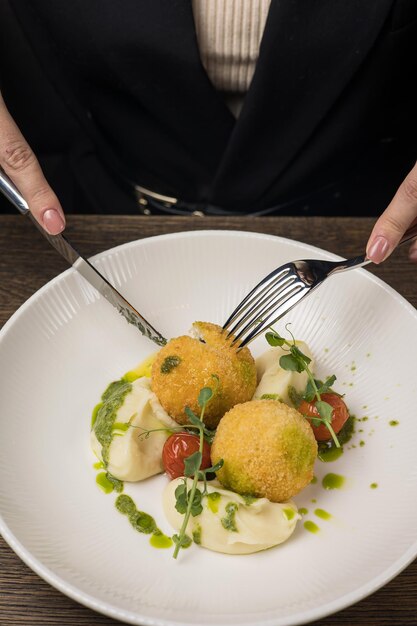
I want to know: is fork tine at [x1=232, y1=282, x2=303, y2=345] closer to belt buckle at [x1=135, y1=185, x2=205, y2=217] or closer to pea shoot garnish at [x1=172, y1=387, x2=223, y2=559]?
pea shoot garnish at [x1=172, y1=387, x2=223, y2=559]

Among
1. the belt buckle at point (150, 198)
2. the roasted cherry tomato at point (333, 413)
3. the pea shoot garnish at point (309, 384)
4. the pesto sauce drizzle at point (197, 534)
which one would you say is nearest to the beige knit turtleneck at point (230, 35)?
the belt buckle at point (150, 198)

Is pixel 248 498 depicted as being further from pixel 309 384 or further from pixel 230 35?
pixel 230 35

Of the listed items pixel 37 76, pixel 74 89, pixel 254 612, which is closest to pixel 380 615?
pixel 254 612

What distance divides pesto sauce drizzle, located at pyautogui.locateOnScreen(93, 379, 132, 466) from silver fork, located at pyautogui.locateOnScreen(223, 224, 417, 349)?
197mm

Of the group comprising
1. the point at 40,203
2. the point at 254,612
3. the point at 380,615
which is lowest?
the point at 380,615

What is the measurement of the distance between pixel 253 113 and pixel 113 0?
1.32 ft

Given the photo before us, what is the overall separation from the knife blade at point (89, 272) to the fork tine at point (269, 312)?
0.18 m

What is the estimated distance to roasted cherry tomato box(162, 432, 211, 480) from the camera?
3.36ft

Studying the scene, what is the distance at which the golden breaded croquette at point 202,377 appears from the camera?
1094mm

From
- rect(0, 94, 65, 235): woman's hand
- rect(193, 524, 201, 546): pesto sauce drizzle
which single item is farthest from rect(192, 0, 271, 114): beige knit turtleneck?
rect(193, 524, 201, 546): pesto sauce drizzle

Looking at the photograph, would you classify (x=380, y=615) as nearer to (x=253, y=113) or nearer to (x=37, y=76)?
(x=253, y=113)

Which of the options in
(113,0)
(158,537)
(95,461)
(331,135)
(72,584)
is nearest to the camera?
(72,584)

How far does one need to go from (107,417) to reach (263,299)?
0.32 meters

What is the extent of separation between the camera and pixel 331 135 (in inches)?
70.6
